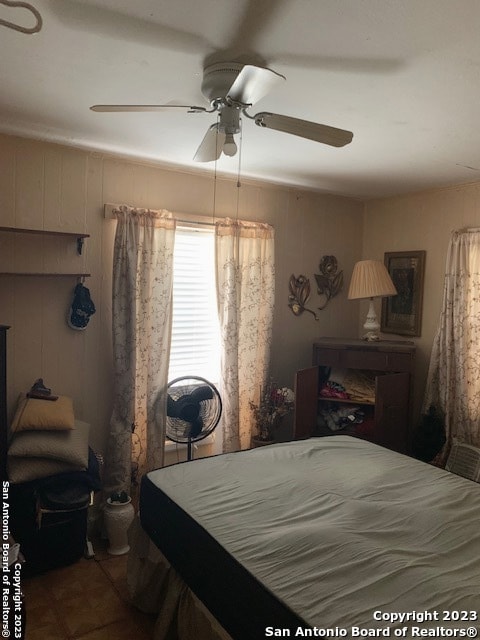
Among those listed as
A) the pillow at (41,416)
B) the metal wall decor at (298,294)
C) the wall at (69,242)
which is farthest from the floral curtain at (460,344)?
the pillow at (41,416)

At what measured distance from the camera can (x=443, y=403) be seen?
3.68 metres

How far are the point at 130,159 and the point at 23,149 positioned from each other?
675 millimetres

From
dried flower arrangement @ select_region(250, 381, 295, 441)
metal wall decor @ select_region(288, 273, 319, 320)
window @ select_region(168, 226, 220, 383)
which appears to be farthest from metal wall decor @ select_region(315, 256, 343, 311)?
window @ select_region(168, 226, 220, 383)

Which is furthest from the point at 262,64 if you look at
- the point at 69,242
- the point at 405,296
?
the point at 405,296

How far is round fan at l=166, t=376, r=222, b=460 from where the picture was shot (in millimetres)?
2996

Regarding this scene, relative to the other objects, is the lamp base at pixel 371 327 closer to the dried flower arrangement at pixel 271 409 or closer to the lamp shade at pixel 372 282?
the lamp shade at pixel 372 282

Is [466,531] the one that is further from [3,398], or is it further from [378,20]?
[3,398]

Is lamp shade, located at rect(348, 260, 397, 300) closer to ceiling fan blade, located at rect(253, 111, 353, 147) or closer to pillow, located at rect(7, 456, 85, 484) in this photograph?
ceiling fan blade, located at rect(253, 111, 353, 147)

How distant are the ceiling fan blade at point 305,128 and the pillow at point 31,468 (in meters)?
2.02

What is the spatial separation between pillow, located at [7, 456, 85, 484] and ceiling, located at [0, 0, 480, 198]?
1.82 metres

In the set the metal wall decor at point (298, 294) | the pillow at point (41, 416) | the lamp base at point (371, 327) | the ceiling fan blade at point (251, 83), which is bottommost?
the pillow at point (41, 416)

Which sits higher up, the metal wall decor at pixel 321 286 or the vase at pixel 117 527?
the metal wall decor at pixel 321 286

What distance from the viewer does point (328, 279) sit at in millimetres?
4250

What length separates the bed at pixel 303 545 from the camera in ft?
4.70
